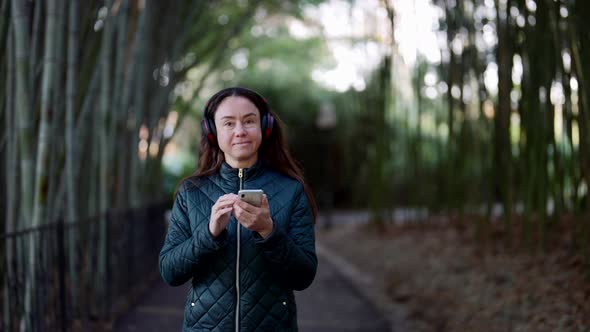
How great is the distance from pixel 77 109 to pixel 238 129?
3.08 metres

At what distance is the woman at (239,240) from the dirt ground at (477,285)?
2.02 metres

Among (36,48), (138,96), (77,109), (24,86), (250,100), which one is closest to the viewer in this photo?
(250,100)

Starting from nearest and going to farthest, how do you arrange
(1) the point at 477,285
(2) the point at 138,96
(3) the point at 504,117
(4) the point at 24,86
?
(4) the point at 24,86 < (1) the point at 477,285 < (3) the point at 504,117 < (2) the point at 138,96

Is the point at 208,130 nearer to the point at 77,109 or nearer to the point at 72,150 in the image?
the point at 72,150

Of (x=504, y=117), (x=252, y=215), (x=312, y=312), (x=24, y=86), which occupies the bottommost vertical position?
(x=312, y=312)

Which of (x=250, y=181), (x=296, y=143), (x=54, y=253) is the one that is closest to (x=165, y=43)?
(x=54, y=253)

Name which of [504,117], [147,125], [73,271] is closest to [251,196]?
[73,271]

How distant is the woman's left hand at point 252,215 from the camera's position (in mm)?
1601

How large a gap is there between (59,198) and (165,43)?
2.54 m

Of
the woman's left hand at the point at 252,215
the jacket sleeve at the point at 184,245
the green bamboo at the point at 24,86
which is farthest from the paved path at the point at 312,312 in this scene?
the woman's left hand at the point at 252,215

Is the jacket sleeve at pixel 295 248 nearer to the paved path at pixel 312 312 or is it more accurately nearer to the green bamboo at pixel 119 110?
the paved path at pixel 312 312

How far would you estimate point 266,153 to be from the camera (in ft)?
6.46

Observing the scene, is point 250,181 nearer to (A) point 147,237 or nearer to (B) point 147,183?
(A) point 147,237

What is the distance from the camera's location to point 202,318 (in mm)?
1813
